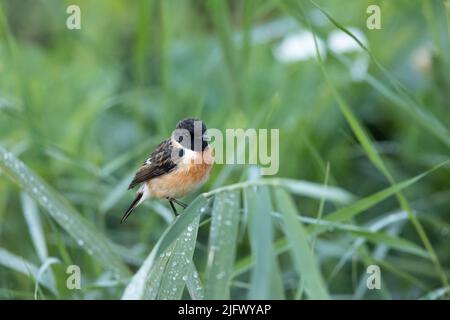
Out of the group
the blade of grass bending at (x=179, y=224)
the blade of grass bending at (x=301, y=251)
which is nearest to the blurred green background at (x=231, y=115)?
the blade of grass bending at (x=301, y=251)

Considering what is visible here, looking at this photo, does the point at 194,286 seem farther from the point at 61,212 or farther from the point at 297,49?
the point at 297,49

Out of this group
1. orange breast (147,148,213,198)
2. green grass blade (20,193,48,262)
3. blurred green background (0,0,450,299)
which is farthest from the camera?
blurred green background (0,0,450,299)

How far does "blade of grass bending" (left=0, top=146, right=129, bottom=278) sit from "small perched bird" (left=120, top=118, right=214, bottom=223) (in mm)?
329

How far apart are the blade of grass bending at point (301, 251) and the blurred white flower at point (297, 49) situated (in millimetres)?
1850

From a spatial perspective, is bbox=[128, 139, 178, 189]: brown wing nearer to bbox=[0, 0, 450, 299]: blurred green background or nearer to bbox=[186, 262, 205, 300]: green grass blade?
bbox=[186, 262, 205, 300]: green grass blade

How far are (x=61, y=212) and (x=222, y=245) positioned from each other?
496 millimetres

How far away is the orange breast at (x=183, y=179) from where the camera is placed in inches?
53.4

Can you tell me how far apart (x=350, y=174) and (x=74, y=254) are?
4.21 ft

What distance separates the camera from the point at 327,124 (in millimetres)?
3375

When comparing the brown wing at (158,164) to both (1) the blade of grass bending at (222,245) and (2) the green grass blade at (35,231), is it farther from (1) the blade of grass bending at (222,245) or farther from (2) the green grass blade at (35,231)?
(2) the green grass blade at (35,231)

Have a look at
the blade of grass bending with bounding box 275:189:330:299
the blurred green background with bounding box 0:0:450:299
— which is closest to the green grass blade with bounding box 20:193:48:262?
the blurred green background with bounding box 0:0:450:299

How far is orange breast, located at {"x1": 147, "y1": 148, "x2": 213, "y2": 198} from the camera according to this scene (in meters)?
1.36

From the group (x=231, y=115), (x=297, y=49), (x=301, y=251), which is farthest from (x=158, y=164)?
(x=297, y=49)
